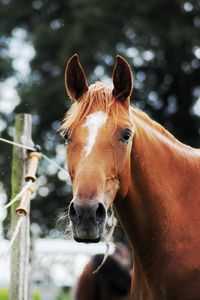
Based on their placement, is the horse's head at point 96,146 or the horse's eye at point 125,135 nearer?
the horse's head at point 96,146

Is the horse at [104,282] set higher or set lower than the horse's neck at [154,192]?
lower

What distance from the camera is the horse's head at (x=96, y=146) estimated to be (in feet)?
13.2

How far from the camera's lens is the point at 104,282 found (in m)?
6.95

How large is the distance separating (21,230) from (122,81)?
1886 millimetres

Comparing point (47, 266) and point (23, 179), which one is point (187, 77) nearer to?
point (47, 266)

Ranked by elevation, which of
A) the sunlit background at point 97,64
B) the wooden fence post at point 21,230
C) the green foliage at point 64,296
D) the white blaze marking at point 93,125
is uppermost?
the sunlit background at point 97,64

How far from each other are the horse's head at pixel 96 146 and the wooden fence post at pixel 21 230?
155cm

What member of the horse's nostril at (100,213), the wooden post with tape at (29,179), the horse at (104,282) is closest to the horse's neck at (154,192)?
the horse's nostril at (100,213)

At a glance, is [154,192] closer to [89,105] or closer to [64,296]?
[89,105]

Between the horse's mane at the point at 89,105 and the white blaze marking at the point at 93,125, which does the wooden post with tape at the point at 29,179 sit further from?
the white blaze marking at the point at 93,125

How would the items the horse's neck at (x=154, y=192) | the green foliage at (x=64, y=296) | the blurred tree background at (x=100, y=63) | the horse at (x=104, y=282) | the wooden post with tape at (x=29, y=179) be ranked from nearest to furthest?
the horse's neck at (x=154, y=192) < the wooden post with tape at (x=29, y=179) < the horse at (x=104, y=282) < the green foliage at (x=64, y=296) < the blurred tree background at (x=100, y=63)

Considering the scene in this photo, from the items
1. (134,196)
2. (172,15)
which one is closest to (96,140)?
(134,196)

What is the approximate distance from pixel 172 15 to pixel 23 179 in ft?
41.5

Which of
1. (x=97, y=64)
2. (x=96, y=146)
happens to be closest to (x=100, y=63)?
(x=97, y=64)
